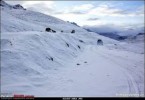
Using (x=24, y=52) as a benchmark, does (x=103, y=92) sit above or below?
below

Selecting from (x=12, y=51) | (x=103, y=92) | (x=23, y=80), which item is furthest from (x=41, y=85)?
(x=12, y=51)

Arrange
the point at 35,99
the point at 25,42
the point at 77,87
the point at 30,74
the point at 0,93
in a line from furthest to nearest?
the point at 25,42 → the point at 30,74 → the point at 77,87 → the point at 0,93 → the point at 35,99

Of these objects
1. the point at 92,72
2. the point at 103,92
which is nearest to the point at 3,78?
the point at 103,92

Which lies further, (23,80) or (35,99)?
(23,80)

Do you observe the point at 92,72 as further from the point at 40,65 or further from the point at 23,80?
the point at 23,80

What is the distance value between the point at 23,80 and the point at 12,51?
3.78 meters

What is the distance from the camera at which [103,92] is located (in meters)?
11.5

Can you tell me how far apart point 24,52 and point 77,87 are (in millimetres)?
6366

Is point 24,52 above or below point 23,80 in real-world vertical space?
above

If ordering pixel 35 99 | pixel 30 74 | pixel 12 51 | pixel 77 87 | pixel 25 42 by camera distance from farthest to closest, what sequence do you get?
pixel 25 42 < pixel 12 51 < pixel 30 74 < pixel 77 87 < pixel 35 99

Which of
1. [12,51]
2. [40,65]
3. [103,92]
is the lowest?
[103,92]

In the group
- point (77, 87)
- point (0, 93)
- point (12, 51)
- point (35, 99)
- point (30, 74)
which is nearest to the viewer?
point (35, 99)

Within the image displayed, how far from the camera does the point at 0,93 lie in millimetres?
10797

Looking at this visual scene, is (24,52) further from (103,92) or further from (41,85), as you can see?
(103,92)
